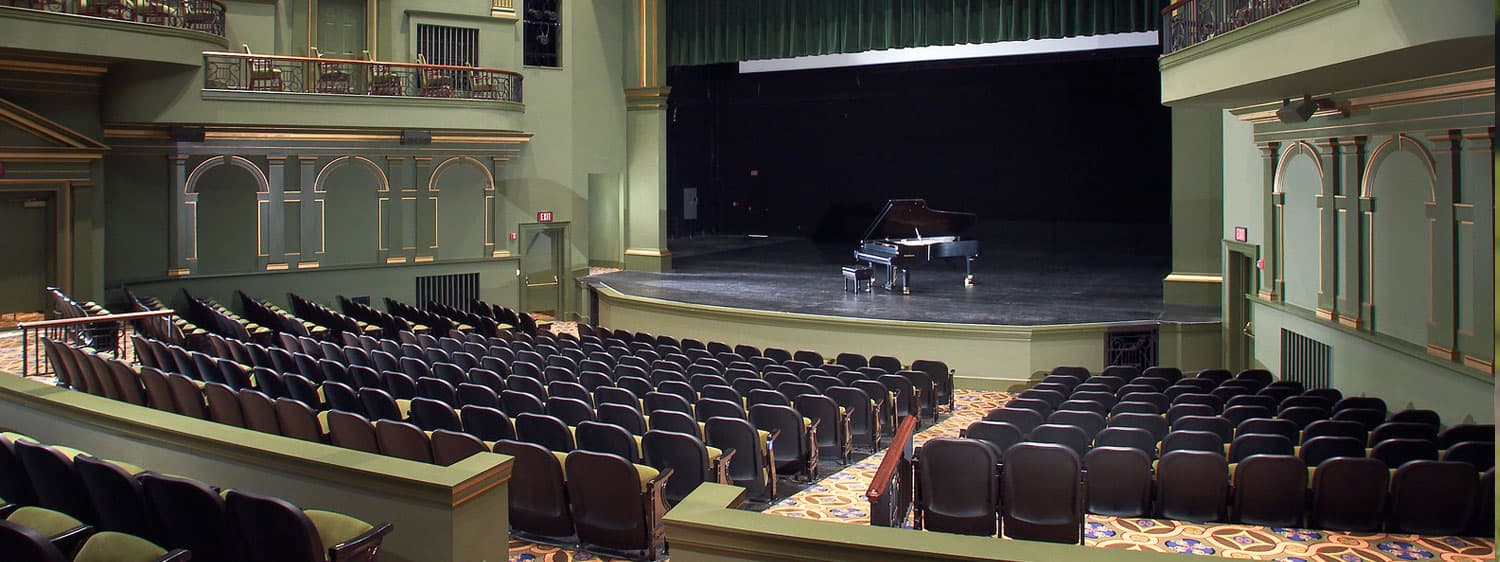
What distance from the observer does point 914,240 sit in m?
20.3

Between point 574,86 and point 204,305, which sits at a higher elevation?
point 574,86

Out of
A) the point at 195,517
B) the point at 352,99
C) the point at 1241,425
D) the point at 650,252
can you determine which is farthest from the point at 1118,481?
the point at 650,252

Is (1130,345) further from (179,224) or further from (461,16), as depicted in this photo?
(179,224)

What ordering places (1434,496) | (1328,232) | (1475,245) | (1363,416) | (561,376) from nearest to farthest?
(1434,496)
(1363,416)
(1475,245)
(561,376)
(1328,232)

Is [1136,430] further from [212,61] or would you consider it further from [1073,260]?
[1073,260]

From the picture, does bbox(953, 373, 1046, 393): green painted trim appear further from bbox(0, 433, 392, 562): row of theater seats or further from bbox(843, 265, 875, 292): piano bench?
bbox(0, 433, 392, 562): row of theater seats

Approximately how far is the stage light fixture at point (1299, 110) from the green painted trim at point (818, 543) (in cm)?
1001

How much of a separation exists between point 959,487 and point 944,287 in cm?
1366

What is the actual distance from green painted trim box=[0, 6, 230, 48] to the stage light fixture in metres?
14.6

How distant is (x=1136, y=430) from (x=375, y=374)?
6.15m

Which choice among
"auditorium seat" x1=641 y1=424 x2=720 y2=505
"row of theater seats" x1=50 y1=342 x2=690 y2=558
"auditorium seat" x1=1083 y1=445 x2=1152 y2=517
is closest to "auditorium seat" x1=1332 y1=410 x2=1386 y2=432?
"auditorium seat" x1=1083 y1=445 x2=1152 y2=517

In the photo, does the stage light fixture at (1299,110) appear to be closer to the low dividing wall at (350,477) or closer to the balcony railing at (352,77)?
the low dividing wall at (350,477)

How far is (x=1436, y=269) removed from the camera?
437 inches

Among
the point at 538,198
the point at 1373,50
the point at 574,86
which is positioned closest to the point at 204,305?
the point at 538,198
